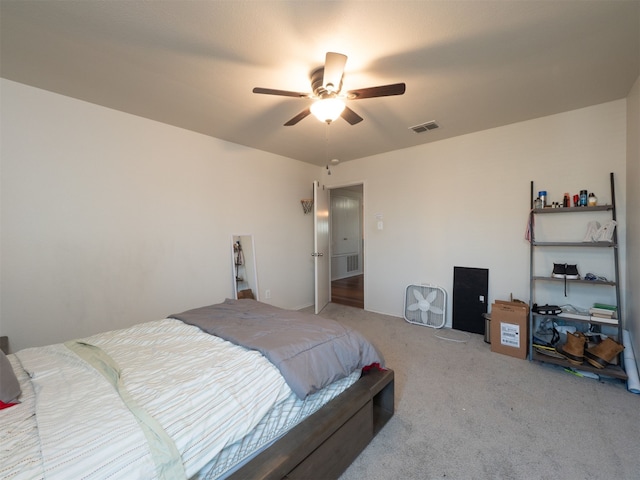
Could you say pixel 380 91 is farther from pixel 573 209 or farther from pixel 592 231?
pixel 592 231

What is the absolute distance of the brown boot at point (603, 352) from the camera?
216 cm

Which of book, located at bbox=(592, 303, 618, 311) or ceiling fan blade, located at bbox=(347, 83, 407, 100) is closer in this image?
ceiling fan blade, located at bbox=(347, 83, 407, 100)

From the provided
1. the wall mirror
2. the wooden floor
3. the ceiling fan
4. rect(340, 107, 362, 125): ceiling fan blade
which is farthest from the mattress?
the wooden floor

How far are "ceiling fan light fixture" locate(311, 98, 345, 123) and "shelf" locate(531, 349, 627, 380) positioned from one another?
2.79m

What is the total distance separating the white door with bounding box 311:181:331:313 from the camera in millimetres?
3979

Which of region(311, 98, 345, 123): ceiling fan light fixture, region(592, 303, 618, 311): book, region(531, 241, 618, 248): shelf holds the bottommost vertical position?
region(592, 303, 618, 311): book

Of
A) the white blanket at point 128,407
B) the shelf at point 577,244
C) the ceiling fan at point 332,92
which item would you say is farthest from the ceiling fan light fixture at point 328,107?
the shelf at point 577,244

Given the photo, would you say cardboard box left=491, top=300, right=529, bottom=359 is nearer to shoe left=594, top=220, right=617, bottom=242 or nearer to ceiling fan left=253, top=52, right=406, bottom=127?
shoe left=594, top=220, right=617, bottom=242

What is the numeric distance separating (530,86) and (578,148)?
A: 1.02 metres

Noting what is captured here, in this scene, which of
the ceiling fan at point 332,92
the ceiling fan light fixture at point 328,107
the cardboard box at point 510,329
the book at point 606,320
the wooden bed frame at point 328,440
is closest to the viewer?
the wooden bed frame at point 328,440

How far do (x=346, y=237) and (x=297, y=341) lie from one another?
575 centimetres

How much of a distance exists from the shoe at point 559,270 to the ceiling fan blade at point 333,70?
2693 mm

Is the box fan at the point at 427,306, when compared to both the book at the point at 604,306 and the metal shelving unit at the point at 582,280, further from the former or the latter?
the book at the point at 604,306

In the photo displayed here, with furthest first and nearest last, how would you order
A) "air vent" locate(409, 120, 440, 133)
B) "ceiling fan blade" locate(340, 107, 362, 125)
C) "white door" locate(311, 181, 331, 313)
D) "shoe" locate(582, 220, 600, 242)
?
1. "white door" locate(311, 181, 331, 313)
2. "air vent" locate(409, 120, 440, 133)
3. "shoe" locate(582, 220, 600, 242)
4. "ceiling fan blade" locate(340, 107, 362, 125)
